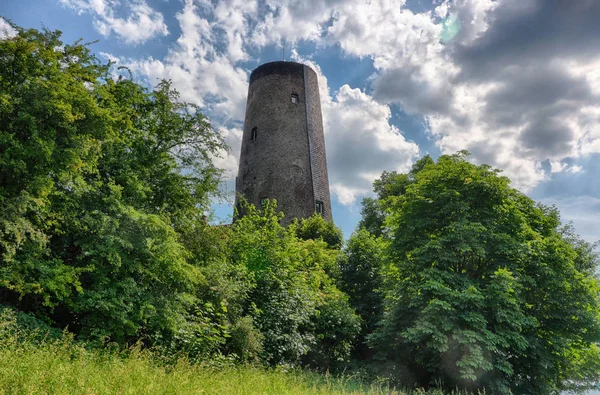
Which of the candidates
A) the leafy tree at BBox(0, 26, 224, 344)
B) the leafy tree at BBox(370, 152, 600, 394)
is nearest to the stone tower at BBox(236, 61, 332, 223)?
the leafy tree at BBox(370, 152, 600, 394)

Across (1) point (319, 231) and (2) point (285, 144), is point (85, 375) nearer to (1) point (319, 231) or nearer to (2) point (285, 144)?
(1) point (319, 231)

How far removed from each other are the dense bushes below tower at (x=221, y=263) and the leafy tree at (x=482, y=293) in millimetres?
52

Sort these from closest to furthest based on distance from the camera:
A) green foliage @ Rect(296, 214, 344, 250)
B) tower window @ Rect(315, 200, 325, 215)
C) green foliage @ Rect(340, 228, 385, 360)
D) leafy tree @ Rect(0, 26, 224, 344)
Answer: leafy tree @ Rect(0, 26, 224, 344) < green foliage @ Rect(340, 228, 385, 360) < green foliage @ Rect(296, 214, 344, 250) < tower window @ Rect(315, 200, 325, 215)

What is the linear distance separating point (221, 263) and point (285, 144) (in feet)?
46.4

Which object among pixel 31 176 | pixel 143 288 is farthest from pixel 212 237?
pixel 31 176

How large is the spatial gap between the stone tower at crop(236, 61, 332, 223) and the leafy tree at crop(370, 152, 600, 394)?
11013mm

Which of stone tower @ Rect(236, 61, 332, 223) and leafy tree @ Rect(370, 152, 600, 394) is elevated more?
stone tower @ Rect(236, 61, 332, 223)

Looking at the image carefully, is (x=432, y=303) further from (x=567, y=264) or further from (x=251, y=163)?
(x=251, y=163)

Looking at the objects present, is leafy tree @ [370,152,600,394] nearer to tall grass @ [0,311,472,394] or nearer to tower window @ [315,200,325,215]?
tall grass @ [0,311,472,394]

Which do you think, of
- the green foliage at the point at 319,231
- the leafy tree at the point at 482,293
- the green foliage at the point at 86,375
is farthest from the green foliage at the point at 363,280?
the green foliage at the point at 86,375

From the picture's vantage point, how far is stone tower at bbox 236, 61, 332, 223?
2438 cm

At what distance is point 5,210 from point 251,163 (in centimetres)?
1869

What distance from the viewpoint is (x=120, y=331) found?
8.66 meters

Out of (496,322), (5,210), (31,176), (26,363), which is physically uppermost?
(31,176)
